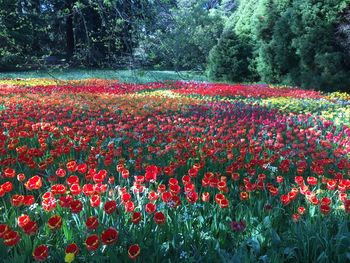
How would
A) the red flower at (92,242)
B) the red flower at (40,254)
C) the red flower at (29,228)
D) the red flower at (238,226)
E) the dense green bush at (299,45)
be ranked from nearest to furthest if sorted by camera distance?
the red flower at (40,254) < the red flower at (92,242) < the red flower at (29,228) < the red flower at (238,226) < the dense green bush at (299,45)

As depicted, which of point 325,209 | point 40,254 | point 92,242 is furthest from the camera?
point 325,209

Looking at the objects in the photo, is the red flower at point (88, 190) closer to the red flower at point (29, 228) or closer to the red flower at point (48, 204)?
the red flower at point (48, 204)

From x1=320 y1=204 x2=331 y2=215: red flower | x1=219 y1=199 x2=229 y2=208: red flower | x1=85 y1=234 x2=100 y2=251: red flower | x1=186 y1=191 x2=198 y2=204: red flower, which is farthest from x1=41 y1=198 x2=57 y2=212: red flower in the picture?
x1=320 y1=204 x2=331 y2=215: red flower

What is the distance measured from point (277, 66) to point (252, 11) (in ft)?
14.0

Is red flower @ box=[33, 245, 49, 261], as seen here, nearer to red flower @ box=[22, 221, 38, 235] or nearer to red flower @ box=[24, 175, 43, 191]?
red flower @ box=[22, 221, 38, 235]

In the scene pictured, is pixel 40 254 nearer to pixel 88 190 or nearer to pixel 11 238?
pixel 11 238

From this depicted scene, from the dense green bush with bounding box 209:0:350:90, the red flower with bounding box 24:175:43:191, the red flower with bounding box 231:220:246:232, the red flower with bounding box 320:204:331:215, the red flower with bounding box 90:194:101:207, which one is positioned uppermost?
the dense green bush with bounding box 209:0:350:90

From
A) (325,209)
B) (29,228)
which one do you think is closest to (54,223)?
(29,228)

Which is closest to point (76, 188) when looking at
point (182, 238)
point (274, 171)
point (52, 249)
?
point (52, 249)

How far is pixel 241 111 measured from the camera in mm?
7293

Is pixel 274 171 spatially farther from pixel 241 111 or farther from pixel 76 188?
pixel 241 111

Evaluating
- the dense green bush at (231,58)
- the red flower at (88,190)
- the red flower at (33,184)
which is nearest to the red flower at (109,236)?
the red flower at (88,190)

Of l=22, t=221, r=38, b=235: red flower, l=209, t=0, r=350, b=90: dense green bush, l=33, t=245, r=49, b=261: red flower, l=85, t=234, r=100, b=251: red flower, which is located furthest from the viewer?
l=209, t=0, r=350, b=90: dense green bush

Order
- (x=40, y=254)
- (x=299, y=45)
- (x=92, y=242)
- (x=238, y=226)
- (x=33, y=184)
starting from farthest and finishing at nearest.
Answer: (x=299, y=45) < (x=33, y=184) < (x=238, y=226) < (x=92, y=242) < (x=40, y=254)
